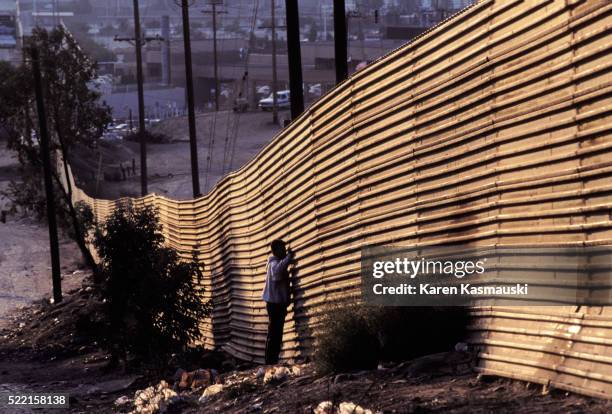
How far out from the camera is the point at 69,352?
75.4 feet

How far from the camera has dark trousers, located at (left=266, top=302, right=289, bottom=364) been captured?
13.8m

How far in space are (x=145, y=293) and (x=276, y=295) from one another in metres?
3.71

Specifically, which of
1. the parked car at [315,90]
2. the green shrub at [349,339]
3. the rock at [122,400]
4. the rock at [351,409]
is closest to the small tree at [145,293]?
the rock at [122,400]

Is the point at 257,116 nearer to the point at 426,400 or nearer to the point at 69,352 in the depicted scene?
the point at 69,352

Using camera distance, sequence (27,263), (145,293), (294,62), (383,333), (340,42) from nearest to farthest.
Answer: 1. (383,333)
2. (145,293)
3. (340,42)
4. (294,62)
5. (27,263)

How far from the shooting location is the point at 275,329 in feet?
45.7

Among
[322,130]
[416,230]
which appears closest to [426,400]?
Result: [416,230]

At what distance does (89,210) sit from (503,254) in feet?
100

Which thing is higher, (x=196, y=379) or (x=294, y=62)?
(x=294, y=62)

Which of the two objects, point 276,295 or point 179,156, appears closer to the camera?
point 276,295

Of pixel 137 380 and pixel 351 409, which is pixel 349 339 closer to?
pixel 351 409

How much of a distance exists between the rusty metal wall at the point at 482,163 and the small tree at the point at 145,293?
2.87m

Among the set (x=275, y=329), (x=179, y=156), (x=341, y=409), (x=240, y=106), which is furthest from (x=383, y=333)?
(x=240, y=106)

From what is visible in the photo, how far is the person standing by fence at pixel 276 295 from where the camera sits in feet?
45.2
